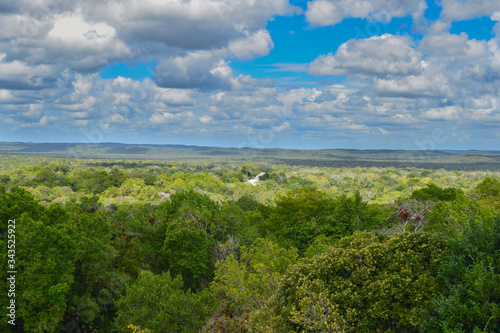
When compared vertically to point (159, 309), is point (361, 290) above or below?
above

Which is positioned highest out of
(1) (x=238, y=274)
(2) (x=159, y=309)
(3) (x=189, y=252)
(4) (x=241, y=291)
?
(1) (x=238, y=274)

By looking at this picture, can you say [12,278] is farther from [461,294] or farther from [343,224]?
[343,224]

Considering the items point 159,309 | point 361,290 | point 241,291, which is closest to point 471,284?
point 361,290

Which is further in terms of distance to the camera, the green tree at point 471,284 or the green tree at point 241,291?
the green tree at point 241,291

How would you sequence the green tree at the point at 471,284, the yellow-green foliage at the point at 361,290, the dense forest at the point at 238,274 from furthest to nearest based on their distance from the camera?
the yellow-green foliage at the point at 361,290, the dense forest at the point at 238,274, the green tree at the point at 471,284

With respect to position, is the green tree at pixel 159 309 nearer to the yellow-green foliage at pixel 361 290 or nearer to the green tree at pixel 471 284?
the yellow-green foliage at pixel 361 290

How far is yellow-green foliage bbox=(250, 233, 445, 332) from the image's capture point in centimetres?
1509

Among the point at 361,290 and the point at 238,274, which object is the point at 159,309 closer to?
the point at 238,274

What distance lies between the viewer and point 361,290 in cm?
1609

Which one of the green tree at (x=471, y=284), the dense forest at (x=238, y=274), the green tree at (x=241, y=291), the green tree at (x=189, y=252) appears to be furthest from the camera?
the green tree at (x=189, y=252)

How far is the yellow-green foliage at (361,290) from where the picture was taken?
15086 millimetres

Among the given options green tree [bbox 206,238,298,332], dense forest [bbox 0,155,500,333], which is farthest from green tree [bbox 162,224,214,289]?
green tree [bbox 206,238,298,332]

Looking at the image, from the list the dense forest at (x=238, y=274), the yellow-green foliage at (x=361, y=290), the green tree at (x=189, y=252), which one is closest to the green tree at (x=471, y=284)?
the dense forest at (x=238, y=274)

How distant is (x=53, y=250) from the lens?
21562 mm
